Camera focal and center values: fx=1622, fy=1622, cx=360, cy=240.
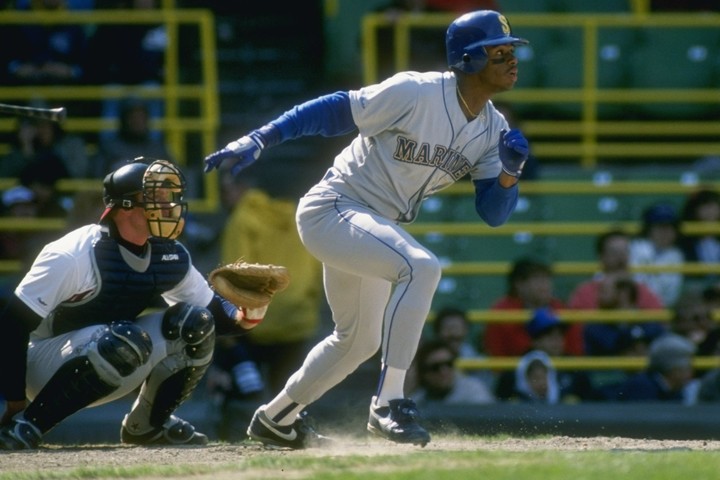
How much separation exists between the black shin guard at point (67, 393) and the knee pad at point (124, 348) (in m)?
0.08

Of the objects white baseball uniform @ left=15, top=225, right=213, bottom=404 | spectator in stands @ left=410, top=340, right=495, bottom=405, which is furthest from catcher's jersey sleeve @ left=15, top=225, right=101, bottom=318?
spectator in stands @ left=410, top=340, right=495, bottom=405

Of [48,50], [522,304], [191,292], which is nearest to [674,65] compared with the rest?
[522,304]

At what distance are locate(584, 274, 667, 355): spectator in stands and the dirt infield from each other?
346 centimetres

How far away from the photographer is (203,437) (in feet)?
25.3

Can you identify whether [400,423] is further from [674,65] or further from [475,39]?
[674,65]

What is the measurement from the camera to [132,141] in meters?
11.5

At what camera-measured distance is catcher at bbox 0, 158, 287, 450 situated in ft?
23.0

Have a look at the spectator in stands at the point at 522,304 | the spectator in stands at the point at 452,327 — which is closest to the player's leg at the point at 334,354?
the spectator in stands at the point at 452,327

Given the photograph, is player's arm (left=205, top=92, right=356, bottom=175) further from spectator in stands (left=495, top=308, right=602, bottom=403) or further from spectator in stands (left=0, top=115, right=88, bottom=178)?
spectator in stands (left=0, top=115, right=88, bottom=178)

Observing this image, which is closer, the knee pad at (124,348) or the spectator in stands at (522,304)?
the knee pad at (124,348)

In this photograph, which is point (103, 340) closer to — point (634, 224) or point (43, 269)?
point (43, 269)

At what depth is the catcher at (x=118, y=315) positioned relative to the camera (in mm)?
7016

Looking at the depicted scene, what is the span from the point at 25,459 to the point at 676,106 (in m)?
7.99

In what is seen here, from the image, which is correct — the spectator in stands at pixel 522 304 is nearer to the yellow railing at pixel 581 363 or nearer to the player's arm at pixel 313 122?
the yellow railing at pixel 581 363
